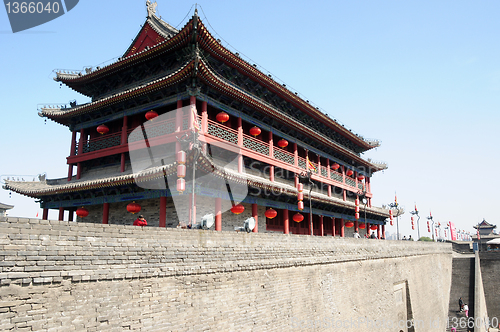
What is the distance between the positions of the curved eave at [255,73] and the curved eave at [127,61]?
0.67 meters

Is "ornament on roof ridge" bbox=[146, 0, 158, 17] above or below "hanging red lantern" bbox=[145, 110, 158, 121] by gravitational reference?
above

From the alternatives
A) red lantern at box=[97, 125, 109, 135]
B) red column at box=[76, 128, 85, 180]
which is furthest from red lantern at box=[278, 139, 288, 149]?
red column at box=[76, 128, 85, 180]

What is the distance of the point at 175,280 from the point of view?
788 cm

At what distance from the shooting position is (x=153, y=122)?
15.5 m

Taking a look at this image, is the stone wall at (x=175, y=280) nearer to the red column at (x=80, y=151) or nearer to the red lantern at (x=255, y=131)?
the red lantern at (x=255, y=131)

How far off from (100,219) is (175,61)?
26.8 feet

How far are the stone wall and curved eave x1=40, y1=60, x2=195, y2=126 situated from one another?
276 inches

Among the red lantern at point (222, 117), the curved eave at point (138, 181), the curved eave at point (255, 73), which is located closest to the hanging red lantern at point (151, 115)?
the red lantern at point (222, 117)

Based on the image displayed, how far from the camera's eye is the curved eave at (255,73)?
14.7 m

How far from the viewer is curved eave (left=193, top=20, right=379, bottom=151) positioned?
48.1ft

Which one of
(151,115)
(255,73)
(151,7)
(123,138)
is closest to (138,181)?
(151,115)

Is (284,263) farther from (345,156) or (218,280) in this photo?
(345,156)

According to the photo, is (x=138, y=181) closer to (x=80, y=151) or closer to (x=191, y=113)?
(x=191, y=113)

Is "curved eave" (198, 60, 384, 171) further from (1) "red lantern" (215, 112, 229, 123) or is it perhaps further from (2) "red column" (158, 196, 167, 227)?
(2) "red column" (158, 196, 167, 227)
